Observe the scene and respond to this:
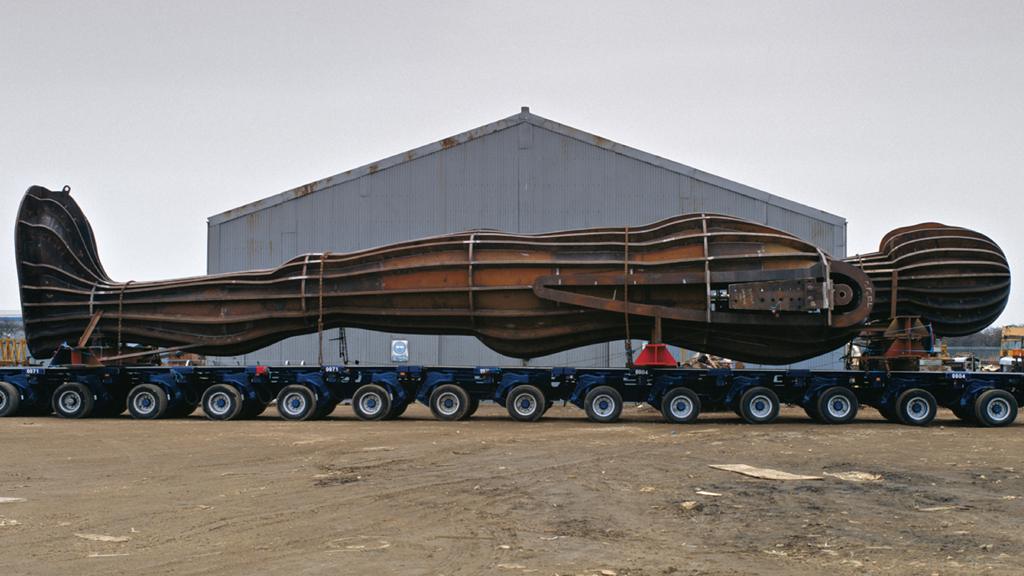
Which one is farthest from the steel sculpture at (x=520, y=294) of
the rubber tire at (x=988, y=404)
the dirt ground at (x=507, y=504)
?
the dirt ground at (x=507, y=504)

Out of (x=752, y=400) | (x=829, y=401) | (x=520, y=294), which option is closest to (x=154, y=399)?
(x=520, y=294)

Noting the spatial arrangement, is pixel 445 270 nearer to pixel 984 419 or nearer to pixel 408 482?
pixel 408 482

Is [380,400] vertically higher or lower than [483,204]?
lower

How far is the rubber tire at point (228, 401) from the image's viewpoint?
2489 centimetres

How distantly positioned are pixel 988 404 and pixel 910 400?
1.80m

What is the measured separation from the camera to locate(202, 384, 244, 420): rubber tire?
24.9 metres

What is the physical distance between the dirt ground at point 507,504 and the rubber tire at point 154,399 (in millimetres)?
4314

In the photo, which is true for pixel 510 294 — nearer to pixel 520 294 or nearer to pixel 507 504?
pixel 520 294

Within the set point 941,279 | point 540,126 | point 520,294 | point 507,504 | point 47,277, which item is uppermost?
point 540,126

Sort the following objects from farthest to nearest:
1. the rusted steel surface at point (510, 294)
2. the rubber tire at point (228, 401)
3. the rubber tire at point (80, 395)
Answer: the rubber tire at point (80, 395) < the rubber tire at point (228, 401) < the rusted steel surface at point (510, 294)

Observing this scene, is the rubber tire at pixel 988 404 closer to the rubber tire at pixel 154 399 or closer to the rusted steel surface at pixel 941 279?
the rusted steel surface at pixel 941 279

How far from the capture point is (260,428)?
22.7 metres

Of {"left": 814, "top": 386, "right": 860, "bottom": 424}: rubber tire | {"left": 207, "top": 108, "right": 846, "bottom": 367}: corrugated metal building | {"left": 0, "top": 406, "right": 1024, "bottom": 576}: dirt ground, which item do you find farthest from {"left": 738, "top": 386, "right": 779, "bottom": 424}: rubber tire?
{"left": 207, "top": 108, "right": 846, "bottom": 367}: corrugated metal building

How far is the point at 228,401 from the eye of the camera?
2498 cm
